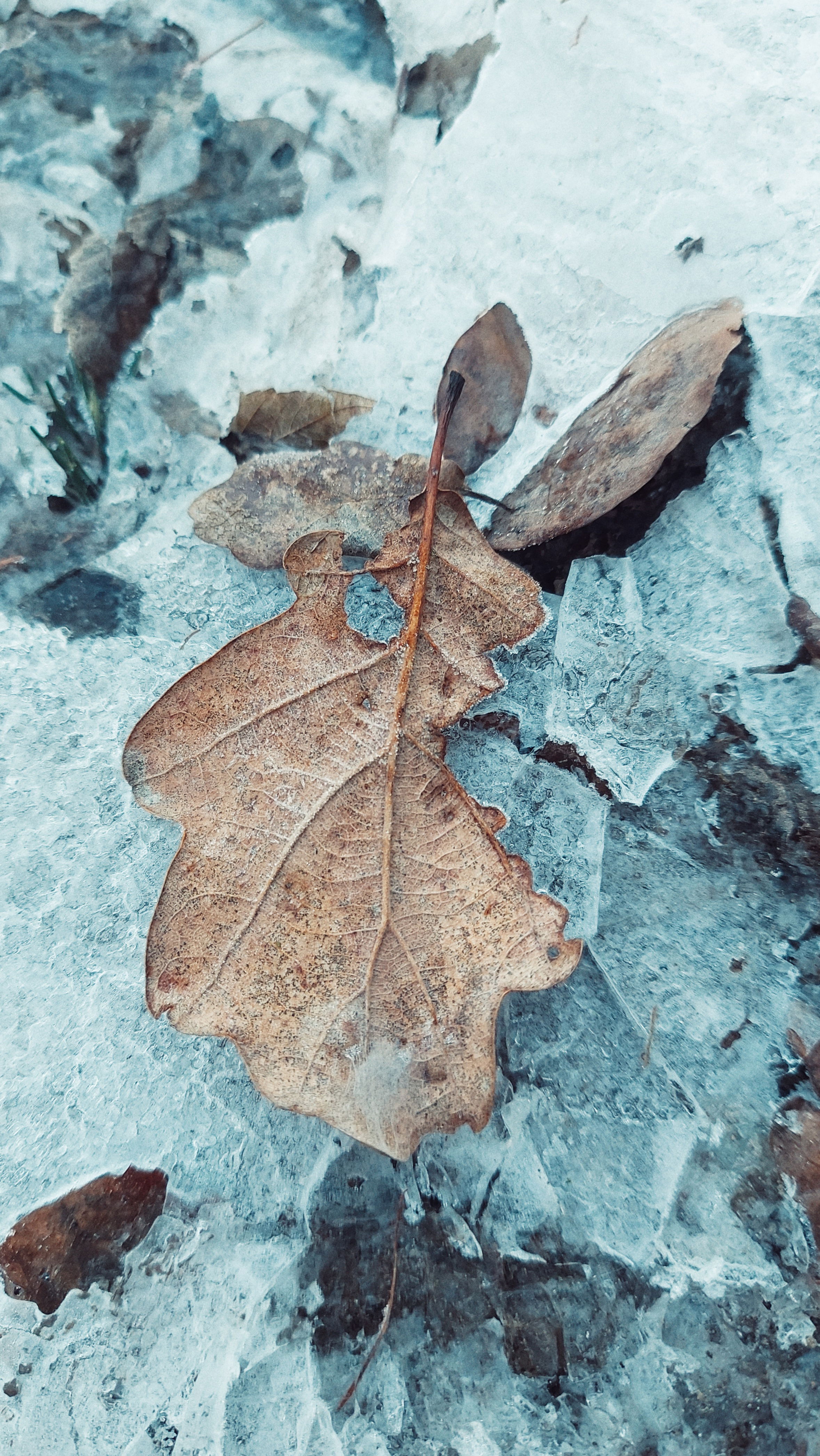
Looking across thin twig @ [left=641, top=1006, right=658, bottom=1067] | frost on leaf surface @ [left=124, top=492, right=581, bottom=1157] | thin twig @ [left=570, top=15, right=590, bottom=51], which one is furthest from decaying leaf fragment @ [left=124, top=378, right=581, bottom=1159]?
thin twig @ [left=570, top=15, right=590, bottom=51]

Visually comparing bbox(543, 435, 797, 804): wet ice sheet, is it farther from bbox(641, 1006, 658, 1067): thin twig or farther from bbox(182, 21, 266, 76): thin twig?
bbox(182, 21, 266, 76): thin twig

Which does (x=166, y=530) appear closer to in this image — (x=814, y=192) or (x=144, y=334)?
(x=144, y=334)

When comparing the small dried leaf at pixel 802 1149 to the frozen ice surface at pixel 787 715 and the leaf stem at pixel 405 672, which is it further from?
the leaf stem at pixel 405 672

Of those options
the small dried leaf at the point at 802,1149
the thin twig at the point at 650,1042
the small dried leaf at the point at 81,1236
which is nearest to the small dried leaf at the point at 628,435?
the thin twig at the point at 650,1042

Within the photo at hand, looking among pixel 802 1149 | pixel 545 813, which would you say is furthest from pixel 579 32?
pixel 802 1149

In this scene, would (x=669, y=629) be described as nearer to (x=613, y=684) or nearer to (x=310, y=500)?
(x=613, y=684)

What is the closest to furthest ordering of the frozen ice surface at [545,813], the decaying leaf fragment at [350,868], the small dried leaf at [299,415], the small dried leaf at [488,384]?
1. the decaying leaf fragment at [350,868]
2. the frozen ice surface at [545,813]
3. the small dried leaf at [488,384]
4. the small dried leaf at [299,415]

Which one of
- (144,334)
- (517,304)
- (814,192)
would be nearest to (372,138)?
(517,304)
